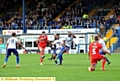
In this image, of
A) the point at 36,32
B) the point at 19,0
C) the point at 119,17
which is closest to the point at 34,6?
the point at 19,0

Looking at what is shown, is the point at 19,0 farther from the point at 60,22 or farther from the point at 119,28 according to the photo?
the point at 119,28

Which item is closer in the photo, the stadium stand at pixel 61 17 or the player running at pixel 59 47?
the player running at pixel 59 47

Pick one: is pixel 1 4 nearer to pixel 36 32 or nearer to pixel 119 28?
pixel 36 32

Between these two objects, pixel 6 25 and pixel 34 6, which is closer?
pixel 6 25

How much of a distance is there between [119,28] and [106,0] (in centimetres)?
951

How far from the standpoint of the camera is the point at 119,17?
5297 centimetres

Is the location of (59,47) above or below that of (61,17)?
below

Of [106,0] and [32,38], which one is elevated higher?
[106,0]

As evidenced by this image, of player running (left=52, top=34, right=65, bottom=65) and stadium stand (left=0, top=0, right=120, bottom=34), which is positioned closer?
player running (left=52, top=34, right=65, bottom=65)

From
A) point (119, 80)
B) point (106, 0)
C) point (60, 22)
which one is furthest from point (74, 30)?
point (119, 80)

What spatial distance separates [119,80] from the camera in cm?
1838

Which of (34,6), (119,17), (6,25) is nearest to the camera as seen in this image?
(119,17)

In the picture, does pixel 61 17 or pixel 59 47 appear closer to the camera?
pixel 59 47

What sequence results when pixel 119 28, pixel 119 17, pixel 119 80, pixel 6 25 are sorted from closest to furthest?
pixel 119 80, pixel 119 28, pixel 119 17, pixel 6 25
